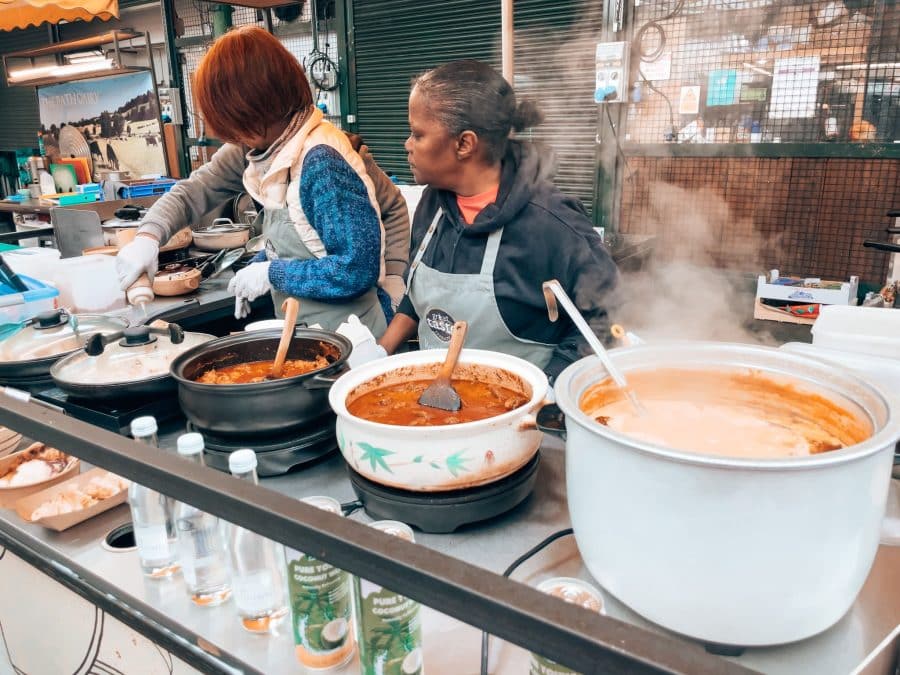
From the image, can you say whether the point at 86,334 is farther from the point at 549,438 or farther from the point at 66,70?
the point at 66,70

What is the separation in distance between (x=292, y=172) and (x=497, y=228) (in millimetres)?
842

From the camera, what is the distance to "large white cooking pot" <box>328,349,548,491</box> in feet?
3.73

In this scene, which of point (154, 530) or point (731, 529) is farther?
point (154, 530)

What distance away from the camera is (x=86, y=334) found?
7.09 feet

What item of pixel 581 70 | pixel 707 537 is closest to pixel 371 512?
pixel 707 537

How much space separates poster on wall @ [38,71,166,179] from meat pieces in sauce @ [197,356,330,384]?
7.58 metres

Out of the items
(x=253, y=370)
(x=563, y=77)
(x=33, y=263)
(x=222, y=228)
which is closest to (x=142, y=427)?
(x=253, y=370)

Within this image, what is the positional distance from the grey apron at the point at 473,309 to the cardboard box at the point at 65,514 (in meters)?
1.06

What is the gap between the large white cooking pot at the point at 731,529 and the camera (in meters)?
0.79

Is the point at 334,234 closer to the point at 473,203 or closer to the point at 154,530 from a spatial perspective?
the point at 473,203

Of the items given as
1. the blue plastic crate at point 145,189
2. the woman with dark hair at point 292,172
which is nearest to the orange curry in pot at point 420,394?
the woman with dark hair at point 292,172

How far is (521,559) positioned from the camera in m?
1.15

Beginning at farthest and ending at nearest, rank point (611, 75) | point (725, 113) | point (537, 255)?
point (725, 113)
point (611, 75)
point (537, 255)

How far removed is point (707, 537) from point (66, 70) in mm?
9078
